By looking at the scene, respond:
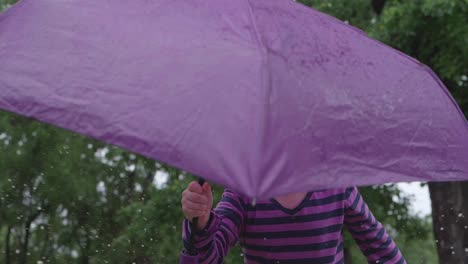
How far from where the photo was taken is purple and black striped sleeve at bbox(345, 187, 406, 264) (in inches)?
119

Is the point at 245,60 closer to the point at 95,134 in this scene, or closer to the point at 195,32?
the point at 195,32

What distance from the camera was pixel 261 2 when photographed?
2.38 metres

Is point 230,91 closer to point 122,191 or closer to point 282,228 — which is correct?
point 282,228

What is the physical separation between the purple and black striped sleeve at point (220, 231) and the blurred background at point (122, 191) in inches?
174

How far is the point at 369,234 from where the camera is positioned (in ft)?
10.1

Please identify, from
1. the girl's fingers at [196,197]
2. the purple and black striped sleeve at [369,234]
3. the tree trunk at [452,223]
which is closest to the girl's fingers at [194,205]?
the girl's fingers at [196,197]

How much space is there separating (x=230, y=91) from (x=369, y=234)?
1.31m

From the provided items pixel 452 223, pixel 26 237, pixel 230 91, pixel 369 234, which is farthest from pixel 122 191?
pixel 230 91

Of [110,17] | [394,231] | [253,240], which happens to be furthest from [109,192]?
[110,17]

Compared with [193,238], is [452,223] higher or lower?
lower

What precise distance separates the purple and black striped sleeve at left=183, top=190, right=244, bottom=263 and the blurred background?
174 inches

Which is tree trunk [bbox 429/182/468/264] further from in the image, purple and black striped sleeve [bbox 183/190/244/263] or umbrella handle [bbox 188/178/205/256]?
umbrella handle [bbox 188/178/205/256]

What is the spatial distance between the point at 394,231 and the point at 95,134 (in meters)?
7.33

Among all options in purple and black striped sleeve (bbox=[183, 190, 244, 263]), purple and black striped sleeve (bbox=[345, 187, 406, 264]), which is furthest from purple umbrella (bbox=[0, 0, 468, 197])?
purple and black striped sleeve (bbox=[183, 190, 244, 263])
